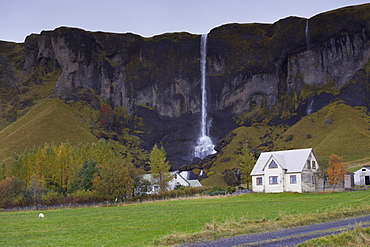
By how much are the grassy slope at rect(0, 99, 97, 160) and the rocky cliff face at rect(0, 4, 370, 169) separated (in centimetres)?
1594

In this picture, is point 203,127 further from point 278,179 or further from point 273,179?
point 278,179

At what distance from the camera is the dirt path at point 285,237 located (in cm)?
1883

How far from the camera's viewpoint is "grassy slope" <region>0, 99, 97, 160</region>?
434 ft

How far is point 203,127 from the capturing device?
557 ft

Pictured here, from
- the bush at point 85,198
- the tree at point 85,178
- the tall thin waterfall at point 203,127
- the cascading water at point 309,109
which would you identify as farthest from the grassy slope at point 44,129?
the cascading water at point 309,109

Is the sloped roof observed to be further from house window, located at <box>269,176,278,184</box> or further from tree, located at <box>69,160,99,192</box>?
tree, located at <box>69,160,99,192</box>

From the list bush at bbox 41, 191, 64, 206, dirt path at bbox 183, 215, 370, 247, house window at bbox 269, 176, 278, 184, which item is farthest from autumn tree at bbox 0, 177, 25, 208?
dirt path at bbox 183, 215, 370, 247

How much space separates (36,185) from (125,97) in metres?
121

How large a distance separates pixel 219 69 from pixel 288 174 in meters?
120

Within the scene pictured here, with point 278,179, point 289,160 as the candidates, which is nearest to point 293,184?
point 278,179

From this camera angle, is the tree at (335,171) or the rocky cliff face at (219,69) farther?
the rocky cliff face at (219,69)

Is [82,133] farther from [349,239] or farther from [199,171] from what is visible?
[349,239]

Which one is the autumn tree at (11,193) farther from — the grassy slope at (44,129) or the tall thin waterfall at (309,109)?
the tall thin waterfall at (309,109)

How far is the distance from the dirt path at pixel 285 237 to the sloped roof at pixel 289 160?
4369 centimetres
